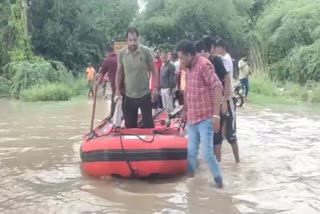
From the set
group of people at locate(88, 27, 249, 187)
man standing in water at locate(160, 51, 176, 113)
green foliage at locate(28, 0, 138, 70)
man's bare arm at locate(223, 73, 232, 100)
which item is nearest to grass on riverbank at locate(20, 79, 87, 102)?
green foliage at locate(28, 0, 138, 70)

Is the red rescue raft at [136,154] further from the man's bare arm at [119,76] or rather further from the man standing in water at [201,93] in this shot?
the man's bare arm at [119,76]

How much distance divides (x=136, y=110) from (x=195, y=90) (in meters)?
1.50

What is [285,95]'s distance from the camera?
64.7ft

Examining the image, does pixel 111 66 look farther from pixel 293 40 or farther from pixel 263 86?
pixel 293 40

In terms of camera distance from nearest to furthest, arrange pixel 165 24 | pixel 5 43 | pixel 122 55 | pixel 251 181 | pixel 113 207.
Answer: pixel 113 207, pixel 251 181, pixel 122 55, pixel 5 43, pixel 165 24

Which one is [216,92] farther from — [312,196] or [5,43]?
[5,43]

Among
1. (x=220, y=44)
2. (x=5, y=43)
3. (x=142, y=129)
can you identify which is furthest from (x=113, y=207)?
(x=5, y=43)

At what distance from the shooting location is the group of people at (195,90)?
21.5ft

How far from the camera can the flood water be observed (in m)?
6.13

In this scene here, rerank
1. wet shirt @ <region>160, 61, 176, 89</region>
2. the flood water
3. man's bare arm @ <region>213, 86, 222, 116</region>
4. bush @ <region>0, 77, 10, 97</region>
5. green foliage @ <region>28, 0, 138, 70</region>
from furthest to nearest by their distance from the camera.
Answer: green foliage @ <region>28, 0, 138, 70</region> → bush @ <region>0, 77, 10, 97</region> → wet shirt @ <region>160, 61, 176, 89</region> → man's bare arm @ <region>213, 86, 222, 116</region> → the flood water

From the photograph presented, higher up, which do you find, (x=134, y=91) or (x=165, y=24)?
(x=165, y=24)

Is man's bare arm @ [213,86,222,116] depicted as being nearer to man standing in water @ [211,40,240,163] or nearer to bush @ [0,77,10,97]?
man standing in water @ [211,40,240,163]

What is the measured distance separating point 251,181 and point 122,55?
2325 millimetres

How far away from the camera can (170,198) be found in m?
6.45
